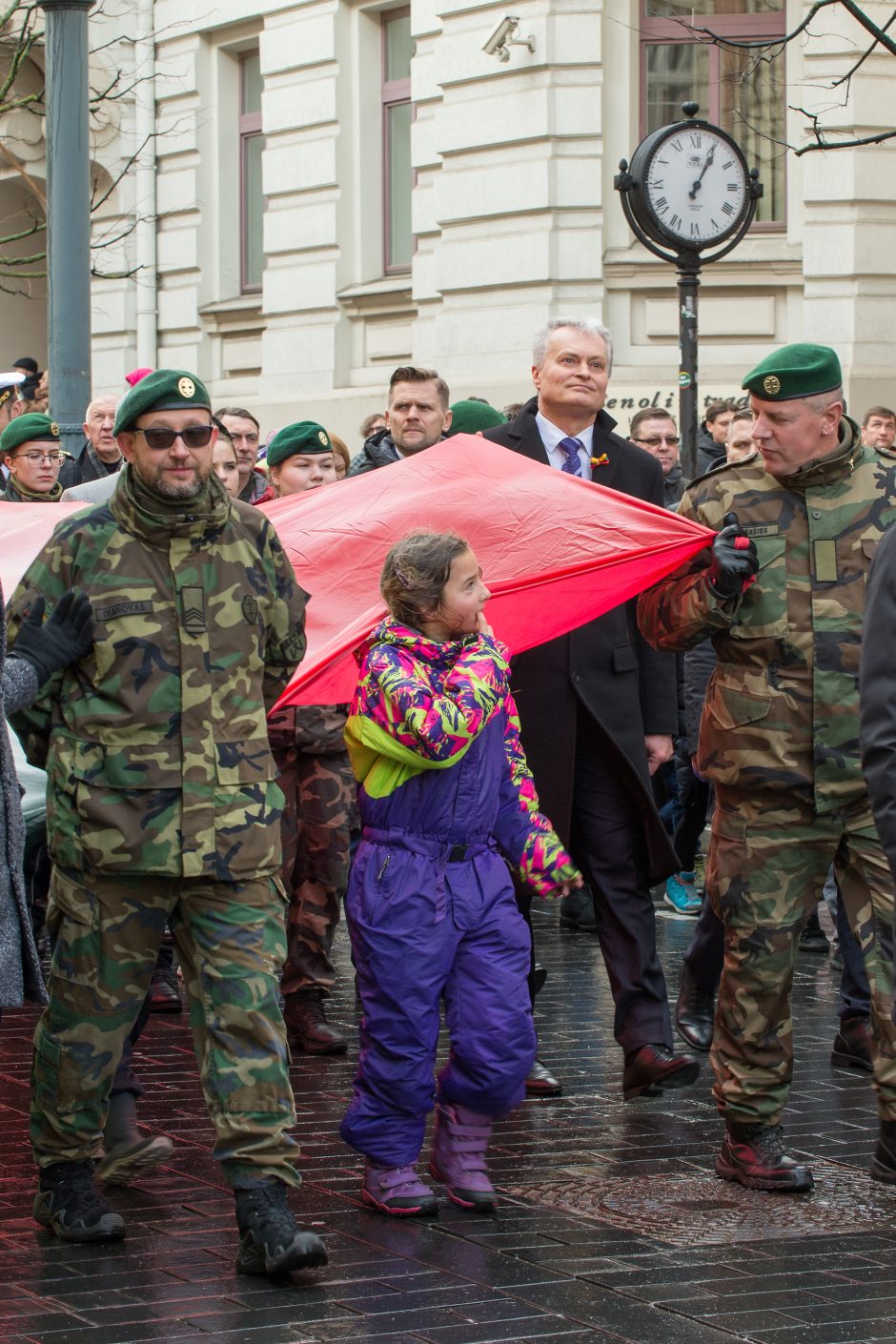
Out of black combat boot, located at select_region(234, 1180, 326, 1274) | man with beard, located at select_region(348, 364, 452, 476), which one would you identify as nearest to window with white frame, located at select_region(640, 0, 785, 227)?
man with beard, located at select_region(348, 364, 452, 476)

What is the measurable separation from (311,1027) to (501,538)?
1.96m

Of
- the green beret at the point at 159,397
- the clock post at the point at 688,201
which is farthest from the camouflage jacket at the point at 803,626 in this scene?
the clock post at the point at 688,201

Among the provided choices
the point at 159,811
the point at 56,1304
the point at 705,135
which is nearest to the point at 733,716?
the point at 159,811

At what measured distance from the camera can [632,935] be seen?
696 cm

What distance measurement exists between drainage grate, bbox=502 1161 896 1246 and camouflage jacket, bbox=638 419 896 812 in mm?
1001

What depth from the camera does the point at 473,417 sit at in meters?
9.49

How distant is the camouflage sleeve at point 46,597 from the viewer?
5461mm

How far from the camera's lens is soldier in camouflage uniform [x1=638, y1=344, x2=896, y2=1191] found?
6.02m

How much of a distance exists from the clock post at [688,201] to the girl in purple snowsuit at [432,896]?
757 cm

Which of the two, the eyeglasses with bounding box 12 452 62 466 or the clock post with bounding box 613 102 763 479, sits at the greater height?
the clock post with bounding box 613 102 763 479

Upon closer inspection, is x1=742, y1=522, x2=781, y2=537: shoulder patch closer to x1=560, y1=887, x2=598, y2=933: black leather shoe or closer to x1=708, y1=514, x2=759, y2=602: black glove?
x1=708, y1=514, x2=759, y2=602: black glove

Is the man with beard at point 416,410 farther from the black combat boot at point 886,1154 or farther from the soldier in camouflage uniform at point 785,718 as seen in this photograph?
the black combat boot at point 886,1154

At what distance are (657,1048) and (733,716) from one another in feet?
3.93

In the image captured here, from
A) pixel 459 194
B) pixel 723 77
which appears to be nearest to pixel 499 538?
pixel 723 77
